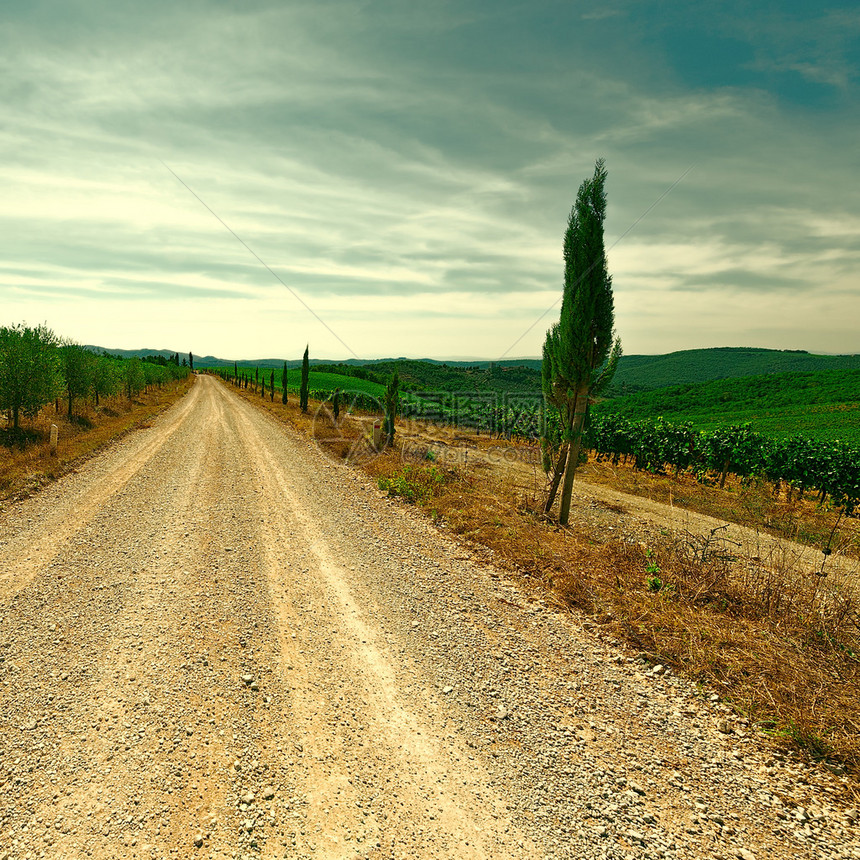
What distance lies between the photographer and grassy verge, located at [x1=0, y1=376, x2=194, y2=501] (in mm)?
12789

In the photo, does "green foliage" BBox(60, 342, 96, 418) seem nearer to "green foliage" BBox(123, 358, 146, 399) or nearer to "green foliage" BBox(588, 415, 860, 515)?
"green foliage" BBox(123, 358, 146, 399)

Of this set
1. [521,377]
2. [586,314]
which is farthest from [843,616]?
[521,377]

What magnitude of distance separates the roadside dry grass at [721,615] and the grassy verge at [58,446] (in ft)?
38.4

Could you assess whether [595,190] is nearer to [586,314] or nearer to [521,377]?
[586,314]

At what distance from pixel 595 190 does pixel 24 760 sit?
12907mm

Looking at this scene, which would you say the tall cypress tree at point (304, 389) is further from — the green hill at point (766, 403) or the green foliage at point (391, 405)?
the green hill at point (766, 403)

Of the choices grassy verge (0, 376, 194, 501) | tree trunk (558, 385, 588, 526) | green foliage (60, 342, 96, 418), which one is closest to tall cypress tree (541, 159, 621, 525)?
tree trunk (558, 385, 588, 526)

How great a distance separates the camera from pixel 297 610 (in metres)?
6.64

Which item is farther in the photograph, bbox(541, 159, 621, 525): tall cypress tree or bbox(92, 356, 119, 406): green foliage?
bbox(92, 356, 119, 406): green foliage

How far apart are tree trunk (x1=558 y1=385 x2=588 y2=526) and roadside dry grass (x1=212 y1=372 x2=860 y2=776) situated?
22.4 inches

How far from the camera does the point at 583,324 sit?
10391 millimetres

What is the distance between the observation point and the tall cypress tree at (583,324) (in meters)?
10.4

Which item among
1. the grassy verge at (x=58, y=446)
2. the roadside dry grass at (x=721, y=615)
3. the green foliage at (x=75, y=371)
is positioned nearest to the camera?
the roadside dry grass at (x=721, y=615)

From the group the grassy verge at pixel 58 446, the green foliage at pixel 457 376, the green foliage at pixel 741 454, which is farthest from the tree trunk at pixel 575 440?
the green foliage at pixel 457 376
